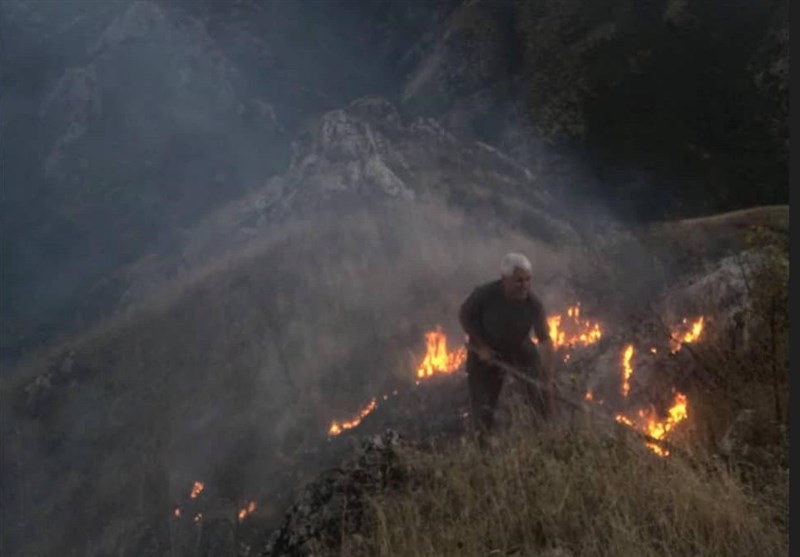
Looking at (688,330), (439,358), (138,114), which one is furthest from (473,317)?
(138,114)

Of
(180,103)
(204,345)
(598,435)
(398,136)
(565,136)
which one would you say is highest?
(180,103)

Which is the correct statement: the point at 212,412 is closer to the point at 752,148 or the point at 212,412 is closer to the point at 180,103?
the point at 752,148

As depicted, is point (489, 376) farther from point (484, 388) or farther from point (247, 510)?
point (247, 510)

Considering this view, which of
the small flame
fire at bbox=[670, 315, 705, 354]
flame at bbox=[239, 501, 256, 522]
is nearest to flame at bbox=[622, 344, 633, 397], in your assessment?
fire at bbox=[670, 315, 705, 354]

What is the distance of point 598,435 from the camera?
5.38 meters

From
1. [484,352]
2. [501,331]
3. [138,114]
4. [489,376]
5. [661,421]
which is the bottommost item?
[661,421]

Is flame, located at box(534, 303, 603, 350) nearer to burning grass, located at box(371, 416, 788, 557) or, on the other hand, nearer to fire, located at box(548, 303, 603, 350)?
fire, located at box(548, 303, 603, 350)

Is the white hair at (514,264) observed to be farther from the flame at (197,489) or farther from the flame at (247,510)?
the flame at (197,489)

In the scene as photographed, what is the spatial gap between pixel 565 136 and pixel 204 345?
56.1ft

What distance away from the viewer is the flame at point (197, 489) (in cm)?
1426

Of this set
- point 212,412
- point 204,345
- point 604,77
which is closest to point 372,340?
point 212,412

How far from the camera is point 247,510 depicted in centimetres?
1165

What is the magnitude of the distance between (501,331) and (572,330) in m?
4.91

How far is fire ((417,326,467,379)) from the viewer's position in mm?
12891
